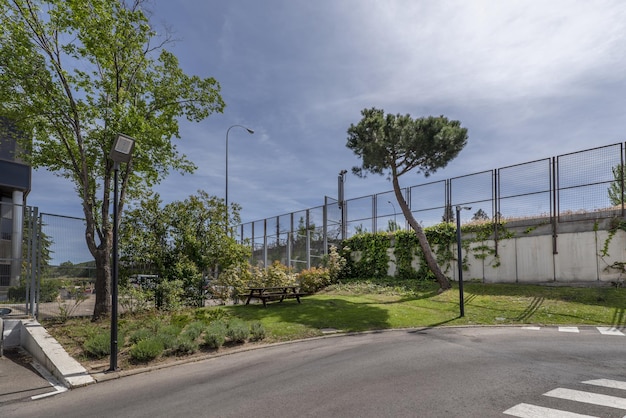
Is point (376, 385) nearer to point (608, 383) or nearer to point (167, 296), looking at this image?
point (608, 383)

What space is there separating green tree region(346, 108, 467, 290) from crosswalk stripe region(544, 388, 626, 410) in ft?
43.0

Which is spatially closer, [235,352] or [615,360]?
[615,360]

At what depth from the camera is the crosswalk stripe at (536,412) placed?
4.59m

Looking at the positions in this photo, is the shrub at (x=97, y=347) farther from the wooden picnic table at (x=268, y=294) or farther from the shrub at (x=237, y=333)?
the wooden picnic table at (x=268, y=294)

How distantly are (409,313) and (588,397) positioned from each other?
8402 mm

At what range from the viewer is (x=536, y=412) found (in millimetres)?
4723

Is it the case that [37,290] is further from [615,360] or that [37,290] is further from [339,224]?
[339,224]

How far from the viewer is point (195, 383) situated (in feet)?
21.5

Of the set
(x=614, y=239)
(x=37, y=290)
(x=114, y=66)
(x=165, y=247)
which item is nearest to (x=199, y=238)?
(x=165, y=247)

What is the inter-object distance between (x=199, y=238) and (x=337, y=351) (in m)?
9.46

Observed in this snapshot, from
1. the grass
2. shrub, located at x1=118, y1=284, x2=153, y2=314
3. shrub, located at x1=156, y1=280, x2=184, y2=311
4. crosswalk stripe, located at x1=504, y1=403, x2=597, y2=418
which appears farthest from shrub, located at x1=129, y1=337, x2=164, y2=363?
crosswalk stripe, located at x1=504, y1=403, x2=597, y2=418

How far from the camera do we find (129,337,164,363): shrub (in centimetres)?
792

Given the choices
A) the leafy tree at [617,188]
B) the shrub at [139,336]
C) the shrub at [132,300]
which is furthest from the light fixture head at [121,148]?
the leafy tree at [617,188]

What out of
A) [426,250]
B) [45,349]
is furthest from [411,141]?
[45,349]
